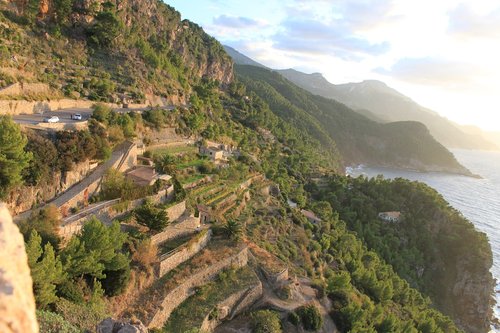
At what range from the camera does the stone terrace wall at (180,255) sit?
22656mm

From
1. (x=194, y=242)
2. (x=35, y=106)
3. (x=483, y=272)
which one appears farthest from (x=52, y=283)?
(x=483, y=272)

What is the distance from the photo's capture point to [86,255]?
17781mm

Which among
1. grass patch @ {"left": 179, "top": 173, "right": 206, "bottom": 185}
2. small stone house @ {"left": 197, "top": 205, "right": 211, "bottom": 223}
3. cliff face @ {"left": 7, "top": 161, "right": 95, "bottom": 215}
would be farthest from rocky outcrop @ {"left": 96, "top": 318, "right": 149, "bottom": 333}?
grass patch @ {"left": 179, "top": 173, "right": 206, "bottom": 185}

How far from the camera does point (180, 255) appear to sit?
79.6 ft

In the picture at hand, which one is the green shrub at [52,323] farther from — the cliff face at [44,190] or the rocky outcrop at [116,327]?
the cliff face at [44,190]

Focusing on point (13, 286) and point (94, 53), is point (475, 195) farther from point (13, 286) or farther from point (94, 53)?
point (13, 286)

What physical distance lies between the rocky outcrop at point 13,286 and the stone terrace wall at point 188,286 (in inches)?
656

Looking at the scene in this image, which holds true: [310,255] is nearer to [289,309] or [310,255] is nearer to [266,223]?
[266,223]

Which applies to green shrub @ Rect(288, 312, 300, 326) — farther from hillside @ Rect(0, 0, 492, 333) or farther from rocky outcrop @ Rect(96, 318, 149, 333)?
rocky outcrop @ Rect(96, 318, 149, 333)

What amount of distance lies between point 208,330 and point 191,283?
2908 millimetres

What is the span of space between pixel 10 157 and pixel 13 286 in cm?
2026

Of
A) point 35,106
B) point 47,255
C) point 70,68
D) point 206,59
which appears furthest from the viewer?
point 206,59

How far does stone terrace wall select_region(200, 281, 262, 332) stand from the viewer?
861 inches

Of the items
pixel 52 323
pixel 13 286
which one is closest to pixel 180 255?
pixel 52 323
